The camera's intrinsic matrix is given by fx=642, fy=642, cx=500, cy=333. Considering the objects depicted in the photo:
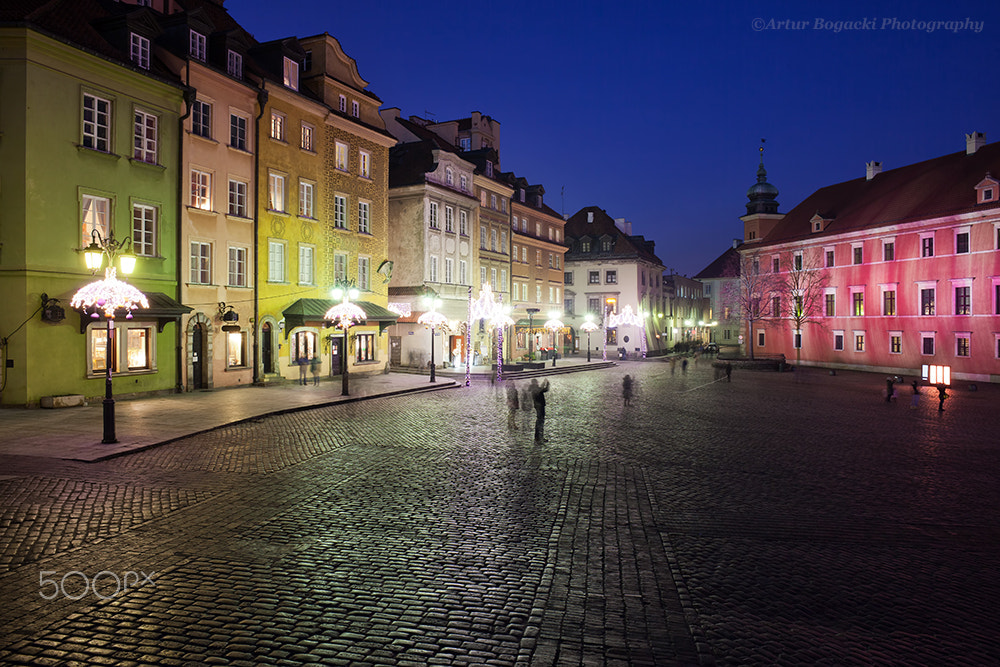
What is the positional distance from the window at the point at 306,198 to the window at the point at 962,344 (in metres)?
40.0

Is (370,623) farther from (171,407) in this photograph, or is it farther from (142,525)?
(171,407)

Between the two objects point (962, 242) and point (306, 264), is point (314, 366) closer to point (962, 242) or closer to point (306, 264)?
point (306, 264)

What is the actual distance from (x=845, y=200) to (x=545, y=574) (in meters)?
56.3

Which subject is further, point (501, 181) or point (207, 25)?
point (501, 181)

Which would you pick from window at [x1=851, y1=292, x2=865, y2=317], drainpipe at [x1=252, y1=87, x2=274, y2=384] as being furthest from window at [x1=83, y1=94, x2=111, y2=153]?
window at [x1=851, y1=292, x2=865, y2=317]

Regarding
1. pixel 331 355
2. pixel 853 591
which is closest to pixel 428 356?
pixel 331 355

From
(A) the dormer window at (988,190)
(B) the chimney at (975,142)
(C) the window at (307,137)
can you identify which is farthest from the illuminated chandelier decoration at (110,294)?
(B) the chimney at (975,142)

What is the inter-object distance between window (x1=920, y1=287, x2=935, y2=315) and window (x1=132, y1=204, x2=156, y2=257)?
151 feet

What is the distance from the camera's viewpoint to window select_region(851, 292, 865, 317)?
48.3 metres

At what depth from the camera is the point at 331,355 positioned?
31.9 metres

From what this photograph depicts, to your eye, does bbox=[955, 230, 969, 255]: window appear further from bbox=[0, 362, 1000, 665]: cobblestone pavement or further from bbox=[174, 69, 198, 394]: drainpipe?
bbox=[174, 69, 198, 394]: drainpipe

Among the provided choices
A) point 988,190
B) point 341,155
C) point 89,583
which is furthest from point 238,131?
point 988,190

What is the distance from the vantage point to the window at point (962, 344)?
133 ft

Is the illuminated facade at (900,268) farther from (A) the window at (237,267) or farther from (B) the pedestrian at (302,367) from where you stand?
(A) the window at (237,267)
